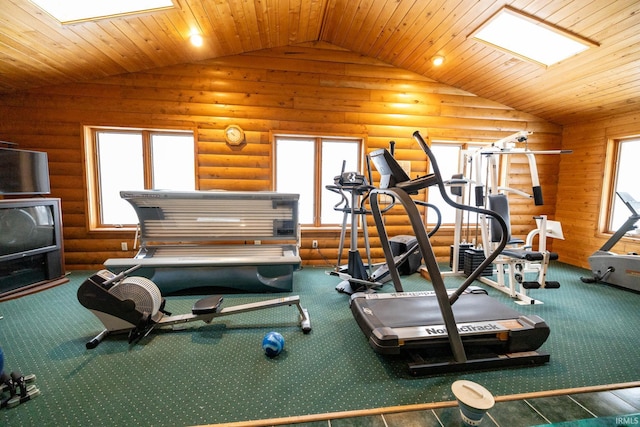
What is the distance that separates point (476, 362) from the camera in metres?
1.89

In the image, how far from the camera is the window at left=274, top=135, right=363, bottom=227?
14.5 feet

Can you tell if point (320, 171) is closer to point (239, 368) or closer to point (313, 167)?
point (313, 167)

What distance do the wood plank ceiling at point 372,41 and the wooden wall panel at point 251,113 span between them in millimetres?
180

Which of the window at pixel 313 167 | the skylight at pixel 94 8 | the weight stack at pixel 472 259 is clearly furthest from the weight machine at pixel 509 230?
the skylight at pixel 94 8

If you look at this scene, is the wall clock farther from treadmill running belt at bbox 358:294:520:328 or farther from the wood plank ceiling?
treadmill running belt at bbox 358:294:520:328

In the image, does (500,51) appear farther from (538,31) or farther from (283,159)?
(283,159)

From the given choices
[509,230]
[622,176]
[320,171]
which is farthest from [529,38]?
[320,171]

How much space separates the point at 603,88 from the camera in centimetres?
355

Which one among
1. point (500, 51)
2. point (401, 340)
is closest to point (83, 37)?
point (401, 340)

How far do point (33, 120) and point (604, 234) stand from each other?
8.62m

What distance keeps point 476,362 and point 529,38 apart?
3565 millimetres

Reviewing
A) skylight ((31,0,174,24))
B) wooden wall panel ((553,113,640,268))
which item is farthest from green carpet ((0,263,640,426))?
skylight ((31,0,174,24))

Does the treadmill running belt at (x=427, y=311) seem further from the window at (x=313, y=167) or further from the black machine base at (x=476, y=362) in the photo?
the window at (x=313, y=167)

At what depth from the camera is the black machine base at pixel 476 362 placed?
1830mm
